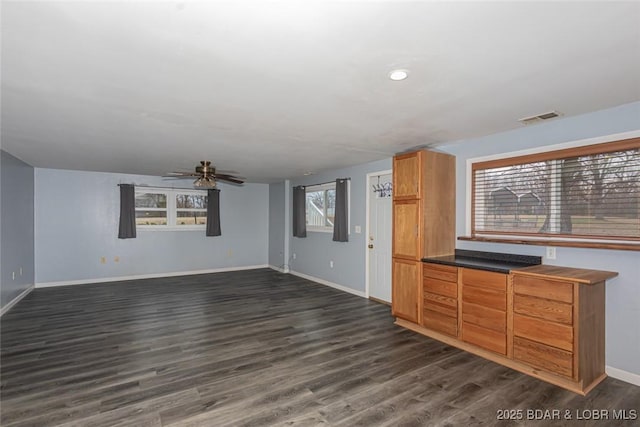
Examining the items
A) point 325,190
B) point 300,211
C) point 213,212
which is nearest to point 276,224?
point 300,211

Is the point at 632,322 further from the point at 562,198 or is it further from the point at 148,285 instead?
the point at 148,285

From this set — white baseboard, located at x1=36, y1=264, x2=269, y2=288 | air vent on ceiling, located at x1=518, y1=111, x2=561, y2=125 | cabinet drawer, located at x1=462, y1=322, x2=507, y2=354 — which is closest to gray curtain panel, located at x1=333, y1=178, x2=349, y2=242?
cabinet drawer, located at x1=462, y1=322, x2=507, y2=354

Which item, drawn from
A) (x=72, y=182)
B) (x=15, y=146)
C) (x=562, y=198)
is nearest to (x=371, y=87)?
(x=562, y=198)

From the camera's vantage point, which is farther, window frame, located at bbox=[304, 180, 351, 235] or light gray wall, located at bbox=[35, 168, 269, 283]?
light gray wall, located at bbox=[35, 168, 269, 283]

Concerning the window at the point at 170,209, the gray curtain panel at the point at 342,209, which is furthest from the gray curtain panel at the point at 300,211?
the window at the point at 170,209

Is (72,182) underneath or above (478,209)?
above

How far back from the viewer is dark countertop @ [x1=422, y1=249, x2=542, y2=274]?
312cm

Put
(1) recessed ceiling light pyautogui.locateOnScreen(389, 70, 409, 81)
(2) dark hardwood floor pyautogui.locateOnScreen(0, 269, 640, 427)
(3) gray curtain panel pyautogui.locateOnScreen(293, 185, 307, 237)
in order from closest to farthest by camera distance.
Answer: (1) recessed ceiling light pyautogui.locateOnScreen(389, 70, 409, 81), (2) dark hardwood floor pyautogui.locateOnScreen(0, 269, 640, 427), (3) gray curtain panel pyautogui.locateOnScreen(293, 185, 307, 237)

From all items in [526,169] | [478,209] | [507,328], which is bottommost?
[507,328]

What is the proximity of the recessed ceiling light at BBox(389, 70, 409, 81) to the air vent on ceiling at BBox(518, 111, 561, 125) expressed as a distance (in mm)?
1629

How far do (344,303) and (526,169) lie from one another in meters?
3.13

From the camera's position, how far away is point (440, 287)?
11.8ft

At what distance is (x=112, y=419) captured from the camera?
2186 millimetres

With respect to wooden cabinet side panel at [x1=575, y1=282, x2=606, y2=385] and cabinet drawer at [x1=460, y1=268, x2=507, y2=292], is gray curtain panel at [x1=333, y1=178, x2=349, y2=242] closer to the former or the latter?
cabinet drawer at [x1=460, y1=268, x2=507, y2=292]
